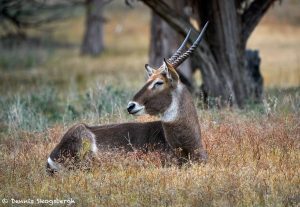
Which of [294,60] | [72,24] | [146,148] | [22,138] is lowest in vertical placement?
[72,24]

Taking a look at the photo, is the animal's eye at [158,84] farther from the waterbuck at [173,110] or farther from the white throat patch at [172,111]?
the white throat patch at [172,111]

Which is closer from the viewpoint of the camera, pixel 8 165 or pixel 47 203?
pixel 47 203

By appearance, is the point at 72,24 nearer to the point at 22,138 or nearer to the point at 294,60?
the point at 294,60

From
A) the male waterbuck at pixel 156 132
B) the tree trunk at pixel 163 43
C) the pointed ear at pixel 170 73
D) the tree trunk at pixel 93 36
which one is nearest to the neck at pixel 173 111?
the male waterbuck at pixel 156 132

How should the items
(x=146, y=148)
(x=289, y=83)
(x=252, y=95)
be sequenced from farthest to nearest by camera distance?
(x=289, y=83) < (x=252, y=95) < (x=146, y=148)

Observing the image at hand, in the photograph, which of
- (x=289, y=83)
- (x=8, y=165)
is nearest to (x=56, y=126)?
(x=8, y=165)

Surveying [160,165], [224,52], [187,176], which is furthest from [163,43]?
[187,176]

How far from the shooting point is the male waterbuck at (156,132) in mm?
9758

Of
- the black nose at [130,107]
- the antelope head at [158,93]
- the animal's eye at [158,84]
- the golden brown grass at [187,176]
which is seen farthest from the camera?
the animal's eye at [158,84]

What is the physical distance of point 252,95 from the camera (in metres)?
15.7

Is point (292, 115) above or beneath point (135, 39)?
above

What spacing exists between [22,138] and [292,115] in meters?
4.18

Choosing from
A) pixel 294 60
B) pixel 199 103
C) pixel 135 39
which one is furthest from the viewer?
pixel 135 39

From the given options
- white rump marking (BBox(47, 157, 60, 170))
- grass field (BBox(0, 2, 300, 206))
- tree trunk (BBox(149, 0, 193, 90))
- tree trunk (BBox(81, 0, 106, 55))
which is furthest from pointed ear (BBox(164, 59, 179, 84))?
tree trunk (BBox(81, 0, 106, 55))
